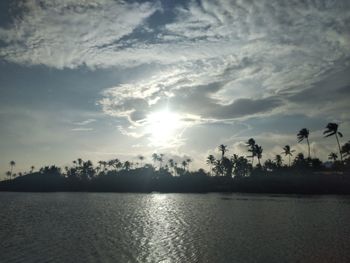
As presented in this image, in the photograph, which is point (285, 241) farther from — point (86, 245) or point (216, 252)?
point (86, 245)

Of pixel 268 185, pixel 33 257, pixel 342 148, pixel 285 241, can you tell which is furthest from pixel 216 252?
pixel 342 148

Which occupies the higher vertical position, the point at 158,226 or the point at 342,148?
the point at 342,148

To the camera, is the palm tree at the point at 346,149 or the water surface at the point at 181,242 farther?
the palm tree at the point at 346,149

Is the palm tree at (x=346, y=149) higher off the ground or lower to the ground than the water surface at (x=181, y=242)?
higher

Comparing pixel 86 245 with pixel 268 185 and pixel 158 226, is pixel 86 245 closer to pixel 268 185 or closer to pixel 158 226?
pixel 158 226

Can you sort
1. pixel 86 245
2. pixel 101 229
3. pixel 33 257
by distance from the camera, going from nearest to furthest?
pixel 33 257 < pixel 86 245 < pixel 101 229

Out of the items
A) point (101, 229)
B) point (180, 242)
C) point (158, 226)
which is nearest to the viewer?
point (180, 242)

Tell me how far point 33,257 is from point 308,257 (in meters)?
28.3

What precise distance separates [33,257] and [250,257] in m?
22.3

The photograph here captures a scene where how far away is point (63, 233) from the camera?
49438mm

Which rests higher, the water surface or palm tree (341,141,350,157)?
palm tree (341,141,350,157)

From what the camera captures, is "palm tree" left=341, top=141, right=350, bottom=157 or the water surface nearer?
the water surface

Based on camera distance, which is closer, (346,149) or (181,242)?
(181,242)

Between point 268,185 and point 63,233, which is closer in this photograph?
point 63,233
